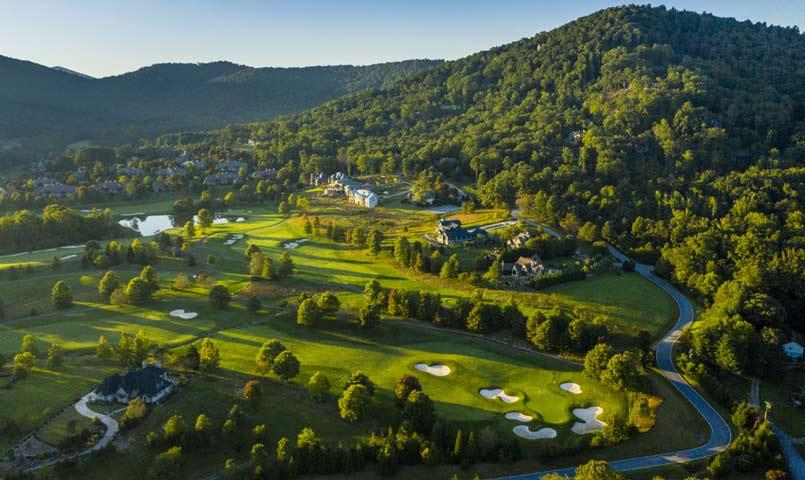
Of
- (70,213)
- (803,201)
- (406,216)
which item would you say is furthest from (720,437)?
(70,213)

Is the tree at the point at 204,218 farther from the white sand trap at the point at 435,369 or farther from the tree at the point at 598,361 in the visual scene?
the tree at the point at 598,361

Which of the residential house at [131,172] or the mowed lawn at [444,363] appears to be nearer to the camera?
the mowed lawn at [444,363]

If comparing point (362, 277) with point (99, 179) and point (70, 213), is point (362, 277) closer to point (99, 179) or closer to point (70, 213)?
point (70, 213)

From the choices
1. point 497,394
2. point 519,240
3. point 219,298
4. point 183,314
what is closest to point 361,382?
point 497,394

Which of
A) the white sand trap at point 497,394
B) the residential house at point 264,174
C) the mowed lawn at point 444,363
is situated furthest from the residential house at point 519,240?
the residential house at point 264,174

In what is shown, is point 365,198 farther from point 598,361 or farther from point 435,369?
point 598,361

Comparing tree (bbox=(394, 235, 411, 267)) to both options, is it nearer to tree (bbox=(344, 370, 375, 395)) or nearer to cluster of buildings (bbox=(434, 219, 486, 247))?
cluster of buildings (bbox=(434, 219, 486, 247))

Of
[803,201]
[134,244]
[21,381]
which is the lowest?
[21,381]
